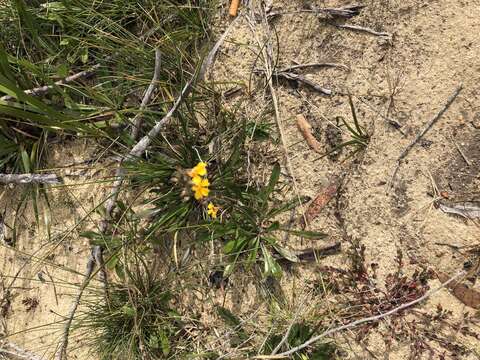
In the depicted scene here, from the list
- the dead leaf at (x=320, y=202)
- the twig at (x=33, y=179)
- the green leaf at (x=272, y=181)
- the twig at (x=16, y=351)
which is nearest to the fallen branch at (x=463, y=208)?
the dead leaf at (x=320, y=202)

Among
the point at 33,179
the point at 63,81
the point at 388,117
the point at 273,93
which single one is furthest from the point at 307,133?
the point at 33,179

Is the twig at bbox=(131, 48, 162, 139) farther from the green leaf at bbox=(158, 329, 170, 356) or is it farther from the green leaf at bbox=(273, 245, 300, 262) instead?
the green leaf at bbox=(158, 329, 170, 356)

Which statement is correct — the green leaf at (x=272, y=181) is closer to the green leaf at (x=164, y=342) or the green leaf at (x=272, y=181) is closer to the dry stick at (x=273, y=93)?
the dry stick at (x=273, y=93)

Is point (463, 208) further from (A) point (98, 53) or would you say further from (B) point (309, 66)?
(A) point (98, 53)

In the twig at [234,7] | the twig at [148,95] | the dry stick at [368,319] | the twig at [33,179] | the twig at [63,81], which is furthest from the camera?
the twig at [33,179]

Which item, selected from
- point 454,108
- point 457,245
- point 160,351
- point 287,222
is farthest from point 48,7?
point 457,245

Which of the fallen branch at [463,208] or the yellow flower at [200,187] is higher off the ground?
the fallen branch at [463,208]
